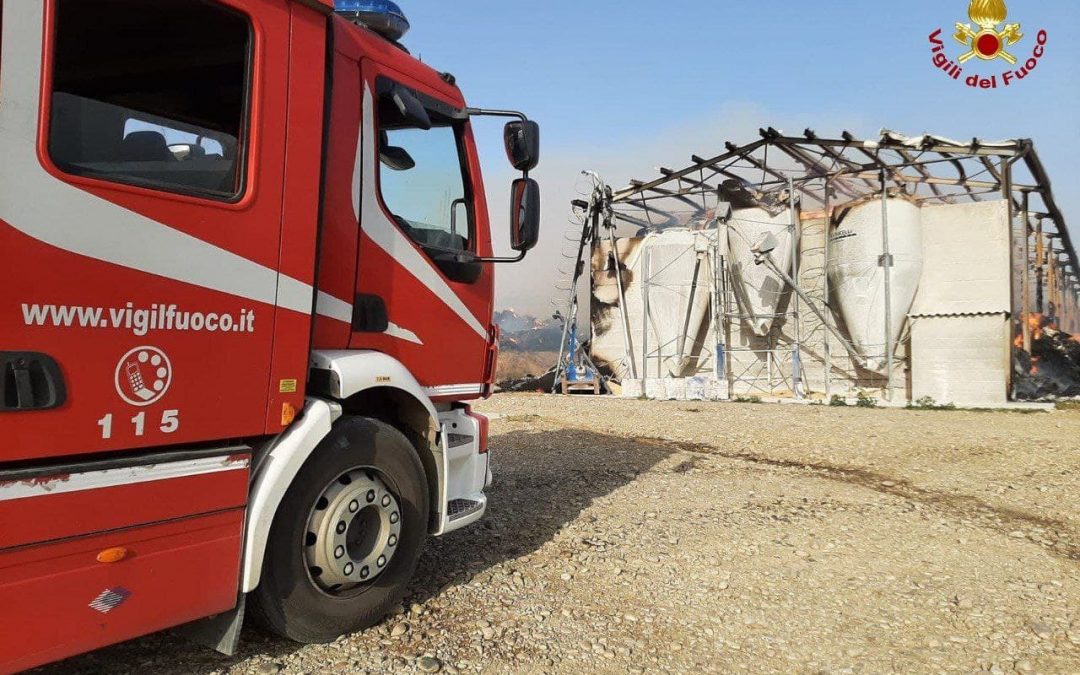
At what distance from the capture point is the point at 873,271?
55.8 ft

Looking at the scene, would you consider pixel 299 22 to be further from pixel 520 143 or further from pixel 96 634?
pixel 96 634

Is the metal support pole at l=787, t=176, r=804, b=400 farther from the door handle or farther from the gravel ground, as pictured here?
the door handle

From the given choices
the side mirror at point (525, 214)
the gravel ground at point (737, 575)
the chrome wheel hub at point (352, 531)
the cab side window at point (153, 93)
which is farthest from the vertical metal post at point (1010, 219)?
the cab side window at point (153, 93)

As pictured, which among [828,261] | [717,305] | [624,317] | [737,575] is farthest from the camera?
[624,317]

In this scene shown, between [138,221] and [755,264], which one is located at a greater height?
[755,264]

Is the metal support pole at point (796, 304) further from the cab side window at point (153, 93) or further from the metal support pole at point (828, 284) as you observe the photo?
the cab side window at point (153, 93)

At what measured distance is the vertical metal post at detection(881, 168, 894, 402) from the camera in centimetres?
1620

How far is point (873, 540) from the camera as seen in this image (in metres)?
5.15

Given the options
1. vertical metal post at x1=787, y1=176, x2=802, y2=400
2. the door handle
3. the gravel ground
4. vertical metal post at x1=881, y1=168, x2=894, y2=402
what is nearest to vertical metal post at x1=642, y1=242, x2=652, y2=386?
vertical metal post at x1=787, y1=176, x2=802, y2=400

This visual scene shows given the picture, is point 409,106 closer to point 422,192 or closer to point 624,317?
point 422,192

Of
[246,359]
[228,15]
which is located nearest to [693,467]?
[246,359]

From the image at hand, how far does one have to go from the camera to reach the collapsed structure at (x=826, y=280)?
1588 cm

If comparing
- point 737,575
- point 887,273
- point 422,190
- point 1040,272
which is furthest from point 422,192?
Answer: point 1040,272

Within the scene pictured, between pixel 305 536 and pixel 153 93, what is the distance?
1.90 meters
